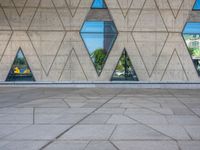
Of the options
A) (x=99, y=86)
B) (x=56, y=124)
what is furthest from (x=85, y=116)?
(x=99, y=86)

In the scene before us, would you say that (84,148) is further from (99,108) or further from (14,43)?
(14,43)

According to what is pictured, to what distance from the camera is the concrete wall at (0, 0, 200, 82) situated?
2091 centimetres

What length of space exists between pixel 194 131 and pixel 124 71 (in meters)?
14.4

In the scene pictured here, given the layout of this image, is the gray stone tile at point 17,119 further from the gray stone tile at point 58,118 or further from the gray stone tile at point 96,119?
the gray stone tile at point 96,119

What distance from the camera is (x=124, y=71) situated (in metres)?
A: 21.2

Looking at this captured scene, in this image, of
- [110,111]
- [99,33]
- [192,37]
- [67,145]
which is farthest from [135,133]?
[192,37]

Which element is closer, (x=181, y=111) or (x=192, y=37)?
(x=181, y=111)

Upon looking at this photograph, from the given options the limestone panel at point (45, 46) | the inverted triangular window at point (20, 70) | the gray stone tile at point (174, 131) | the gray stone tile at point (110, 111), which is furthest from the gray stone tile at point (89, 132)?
the inverted triangular window at point (20, 70)

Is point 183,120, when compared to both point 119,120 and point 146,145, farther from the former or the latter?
point 146,145

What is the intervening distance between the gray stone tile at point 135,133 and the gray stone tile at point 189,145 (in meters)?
0.54

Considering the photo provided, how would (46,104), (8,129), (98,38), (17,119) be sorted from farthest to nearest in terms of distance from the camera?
(98,38), (46,104), (17,119), (8,129)

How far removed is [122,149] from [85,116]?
3.67m

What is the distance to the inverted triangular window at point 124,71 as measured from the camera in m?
21.0

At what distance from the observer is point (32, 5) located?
A: 21000mm
